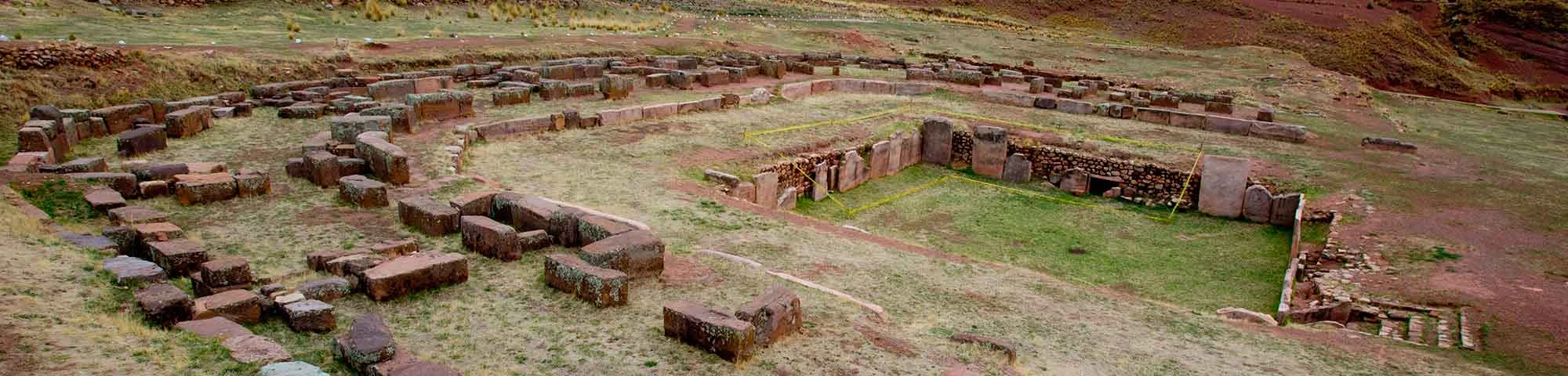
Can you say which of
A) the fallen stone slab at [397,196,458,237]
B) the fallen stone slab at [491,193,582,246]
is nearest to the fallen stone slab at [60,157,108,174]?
the fallen stone slab at [397,196,458,237]

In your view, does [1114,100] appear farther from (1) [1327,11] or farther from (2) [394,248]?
(1) [1327,11]

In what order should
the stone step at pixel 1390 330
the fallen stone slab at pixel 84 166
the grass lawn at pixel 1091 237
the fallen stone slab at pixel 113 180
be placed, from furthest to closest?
the grass lawn at pixel 1091 237 < the fallen stone slab at pixel 84 166 < the fallen stone slab at pixel 113 180 < the stone step at pixel 1390 330

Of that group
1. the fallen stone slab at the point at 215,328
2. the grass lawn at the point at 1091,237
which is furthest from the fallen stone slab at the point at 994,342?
the fallen stone slab at the point at 215,328

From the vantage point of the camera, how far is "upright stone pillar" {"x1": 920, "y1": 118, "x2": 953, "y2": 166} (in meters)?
20.6

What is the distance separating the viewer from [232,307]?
7625 millimetres

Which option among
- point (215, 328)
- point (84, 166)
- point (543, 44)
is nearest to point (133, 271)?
point (215, 328)

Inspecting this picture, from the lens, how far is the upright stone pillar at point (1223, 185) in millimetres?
16938

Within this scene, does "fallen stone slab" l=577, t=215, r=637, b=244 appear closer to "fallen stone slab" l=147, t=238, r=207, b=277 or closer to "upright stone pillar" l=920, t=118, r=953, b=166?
"fallen stone slab" l=147, t=238, r=207, b=277

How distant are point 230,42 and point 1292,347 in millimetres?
22917

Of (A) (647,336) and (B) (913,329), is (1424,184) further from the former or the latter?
(A) (647,336)

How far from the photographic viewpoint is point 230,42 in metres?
22.6

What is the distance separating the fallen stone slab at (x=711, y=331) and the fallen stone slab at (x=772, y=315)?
13cm

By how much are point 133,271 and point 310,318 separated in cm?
183

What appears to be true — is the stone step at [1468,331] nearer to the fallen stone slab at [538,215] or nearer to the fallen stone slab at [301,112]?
the fallen stone slab at [538,215]
